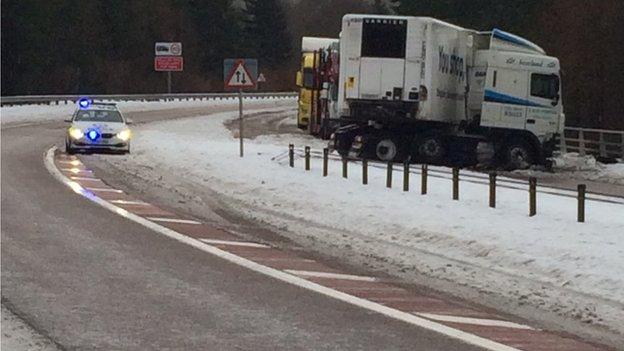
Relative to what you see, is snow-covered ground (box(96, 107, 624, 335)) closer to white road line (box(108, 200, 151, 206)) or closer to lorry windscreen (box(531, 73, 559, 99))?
white road line (box(108, 200, 151, 206))

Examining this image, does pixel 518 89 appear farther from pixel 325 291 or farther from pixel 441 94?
pixel 325 291

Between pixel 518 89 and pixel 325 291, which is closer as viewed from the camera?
pixel 325 291

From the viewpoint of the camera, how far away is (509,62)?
30125 millimetres

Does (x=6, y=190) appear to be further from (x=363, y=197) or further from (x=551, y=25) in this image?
(x=551, y=25)

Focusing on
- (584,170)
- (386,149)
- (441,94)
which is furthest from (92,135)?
(584,170)

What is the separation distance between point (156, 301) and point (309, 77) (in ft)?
92.2

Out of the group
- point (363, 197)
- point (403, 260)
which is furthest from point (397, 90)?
point (403, 260)

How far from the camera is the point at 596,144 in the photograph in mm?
39812

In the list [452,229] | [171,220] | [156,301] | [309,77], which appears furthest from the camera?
[309,77]

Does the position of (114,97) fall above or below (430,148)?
below

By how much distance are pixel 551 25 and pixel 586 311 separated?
1650 inches

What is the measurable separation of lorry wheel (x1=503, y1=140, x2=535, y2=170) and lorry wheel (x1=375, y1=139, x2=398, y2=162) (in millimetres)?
3365

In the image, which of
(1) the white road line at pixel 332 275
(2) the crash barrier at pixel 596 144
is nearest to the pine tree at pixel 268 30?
(2) the crash barrier at pixel 596 144

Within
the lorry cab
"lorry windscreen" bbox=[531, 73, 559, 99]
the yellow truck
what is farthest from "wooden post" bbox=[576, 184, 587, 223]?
the yellow truck
